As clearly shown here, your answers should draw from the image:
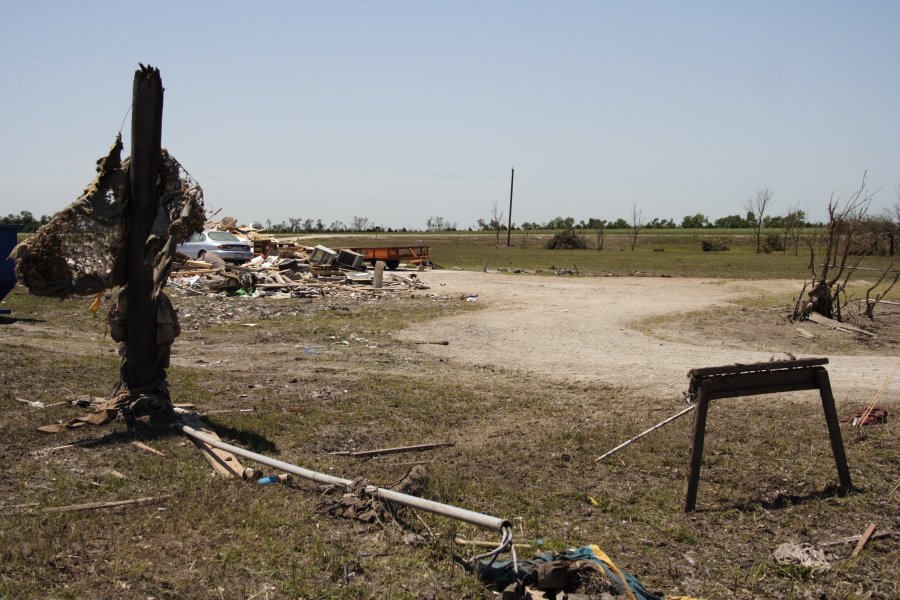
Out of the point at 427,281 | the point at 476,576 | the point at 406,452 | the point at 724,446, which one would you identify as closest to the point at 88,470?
the point at 406,452

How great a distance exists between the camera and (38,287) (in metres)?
7.23

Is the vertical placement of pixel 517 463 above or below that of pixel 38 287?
below

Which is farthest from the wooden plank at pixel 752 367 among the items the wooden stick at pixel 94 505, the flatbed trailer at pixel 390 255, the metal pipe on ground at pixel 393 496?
the flatbed trailer at pixel 390 255

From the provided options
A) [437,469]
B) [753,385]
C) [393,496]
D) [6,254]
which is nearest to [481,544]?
[393,496]

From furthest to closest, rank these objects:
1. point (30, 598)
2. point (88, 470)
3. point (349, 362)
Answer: point (349, 362), point (88, 470), point (30, 598)

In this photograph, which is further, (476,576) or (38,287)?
(38,287)

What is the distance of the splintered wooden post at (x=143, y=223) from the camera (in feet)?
24.8

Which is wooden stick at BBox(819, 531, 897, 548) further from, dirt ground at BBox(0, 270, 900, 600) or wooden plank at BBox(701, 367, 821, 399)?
wooden plank at BBox(701, 367, 821, 399)

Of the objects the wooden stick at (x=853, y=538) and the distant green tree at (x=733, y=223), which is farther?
the distant green tree at (x=733, y=223)

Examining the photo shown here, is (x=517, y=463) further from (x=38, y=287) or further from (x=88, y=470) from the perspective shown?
(x=38, y=287)

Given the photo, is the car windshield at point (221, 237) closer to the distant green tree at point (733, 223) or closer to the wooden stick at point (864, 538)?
the wooden stick at point (864, 538)

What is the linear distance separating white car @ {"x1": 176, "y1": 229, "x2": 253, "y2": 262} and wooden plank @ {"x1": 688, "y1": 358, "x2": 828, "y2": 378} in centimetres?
2510

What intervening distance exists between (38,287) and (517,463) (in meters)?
4.79

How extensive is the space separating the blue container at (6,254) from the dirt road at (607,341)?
25.3 feet
